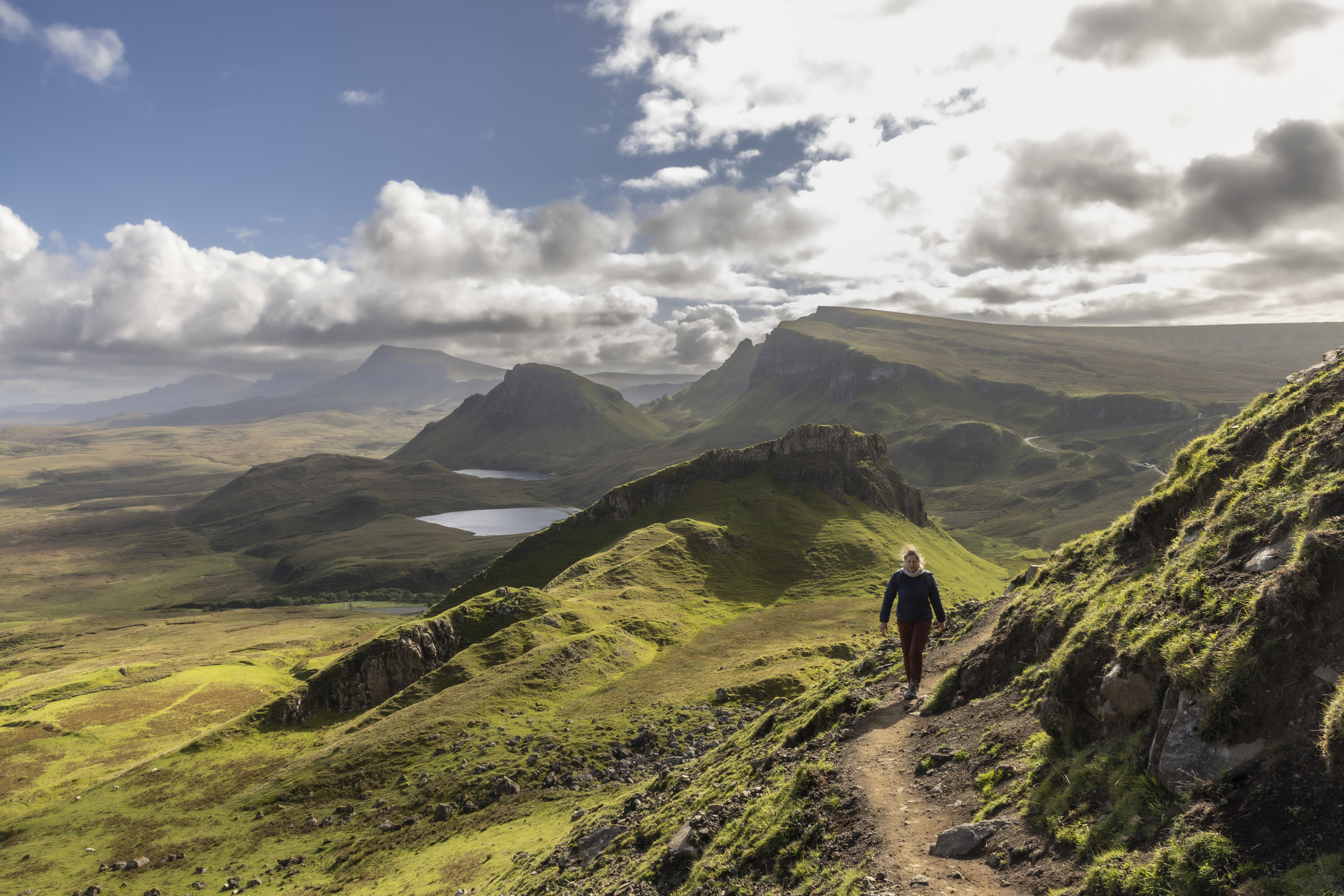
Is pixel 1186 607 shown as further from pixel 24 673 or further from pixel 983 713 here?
pixel 24 673

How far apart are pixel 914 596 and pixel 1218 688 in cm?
887

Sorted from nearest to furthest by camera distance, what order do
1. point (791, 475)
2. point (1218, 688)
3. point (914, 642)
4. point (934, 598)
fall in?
point (1218, 688), point (934, 598), point (914, 642), point (791, 475)

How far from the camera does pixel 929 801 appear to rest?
49.9ft

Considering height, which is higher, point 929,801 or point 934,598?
point 934,598

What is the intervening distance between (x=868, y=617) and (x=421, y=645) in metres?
63.4

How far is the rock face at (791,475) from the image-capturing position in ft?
458

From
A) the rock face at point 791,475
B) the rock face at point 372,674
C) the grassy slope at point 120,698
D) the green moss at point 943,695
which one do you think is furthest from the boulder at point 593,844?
the rock face at point 791,475

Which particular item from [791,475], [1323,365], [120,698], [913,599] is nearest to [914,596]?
[913,599]

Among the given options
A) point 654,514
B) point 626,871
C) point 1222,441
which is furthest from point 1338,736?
point 654,514

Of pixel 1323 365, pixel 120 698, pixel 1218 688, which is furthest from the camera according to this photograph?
pixel 120 698

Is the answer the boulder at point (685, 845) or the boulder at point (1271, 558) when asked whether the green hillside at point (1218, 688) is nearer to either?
the boulder at point (1271, 558)

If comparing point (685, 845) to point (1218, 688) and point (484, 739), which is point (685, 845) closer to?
point (1218, 688)

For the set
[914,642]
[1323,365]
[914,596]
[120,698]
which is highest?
[1323,365]

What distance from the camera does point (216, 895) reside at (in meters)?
40.5
